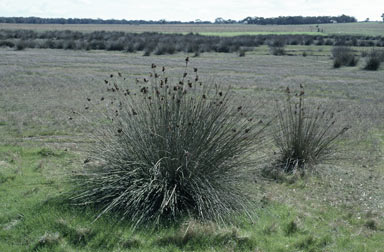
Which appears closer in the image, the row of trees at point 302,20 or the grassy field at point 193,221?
the grassy field at point 193,221

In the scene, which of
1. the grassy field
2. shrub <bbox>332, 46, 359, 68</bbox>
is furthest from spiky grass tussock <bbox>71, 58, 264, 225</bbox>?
shrub <bbox>332, 46, 359, 68</bbox>

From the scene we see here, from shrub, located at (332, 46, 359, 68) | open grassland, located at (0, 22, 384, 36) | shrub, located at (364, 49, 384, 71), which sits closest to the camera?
shrub, located at (364, 49, 384, 71)

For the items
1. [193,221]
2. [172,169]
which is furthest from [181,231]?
[172,169]

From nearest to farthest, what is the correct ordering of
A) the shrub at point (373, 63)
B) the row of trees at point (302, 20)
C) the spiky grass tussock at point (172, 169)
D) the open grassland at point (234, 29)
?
the spiky grass tussock at point (172, 169)
the shrub at point (373, 63)
the open grassland at point (234, 29)
the row of trees at point (302, 20)

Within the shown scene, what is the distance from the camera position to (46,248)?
429cm

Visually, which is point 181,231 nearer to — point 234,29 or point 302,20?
point 234,29

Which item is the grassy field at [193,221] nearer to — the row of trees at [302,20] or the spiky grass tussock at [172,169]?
the spiky grass tussock at [172,169]

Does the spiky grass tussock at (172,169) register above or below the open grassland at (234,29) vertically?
below

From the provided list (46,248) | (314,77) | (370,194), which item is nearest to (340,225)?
(370,194)

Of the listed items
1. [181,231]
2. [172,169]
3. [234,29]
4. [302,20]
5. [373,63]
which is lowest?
[181,231]

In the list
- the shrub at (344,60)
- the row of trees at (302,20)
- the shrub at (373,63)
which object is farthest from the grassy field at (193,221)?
the row of trees at (302,20)

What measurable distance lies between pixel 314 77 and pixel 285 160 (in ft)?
53.9

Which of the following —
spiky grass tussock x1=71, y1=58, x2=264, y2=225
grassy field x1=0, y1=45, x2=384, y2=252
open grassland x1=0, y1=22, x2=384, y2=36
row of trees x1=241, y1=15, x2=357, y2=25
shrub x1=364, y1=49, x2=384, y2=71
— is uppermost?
row of trees x1=241, y1=15, x2=357, y2=25

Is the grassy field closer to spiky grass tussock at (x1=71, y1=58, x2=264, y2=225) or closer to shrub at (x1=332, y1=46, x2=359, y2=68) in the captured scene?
spiky grass tussock at (x1=71, y1=58, x2=264, y2=225)
